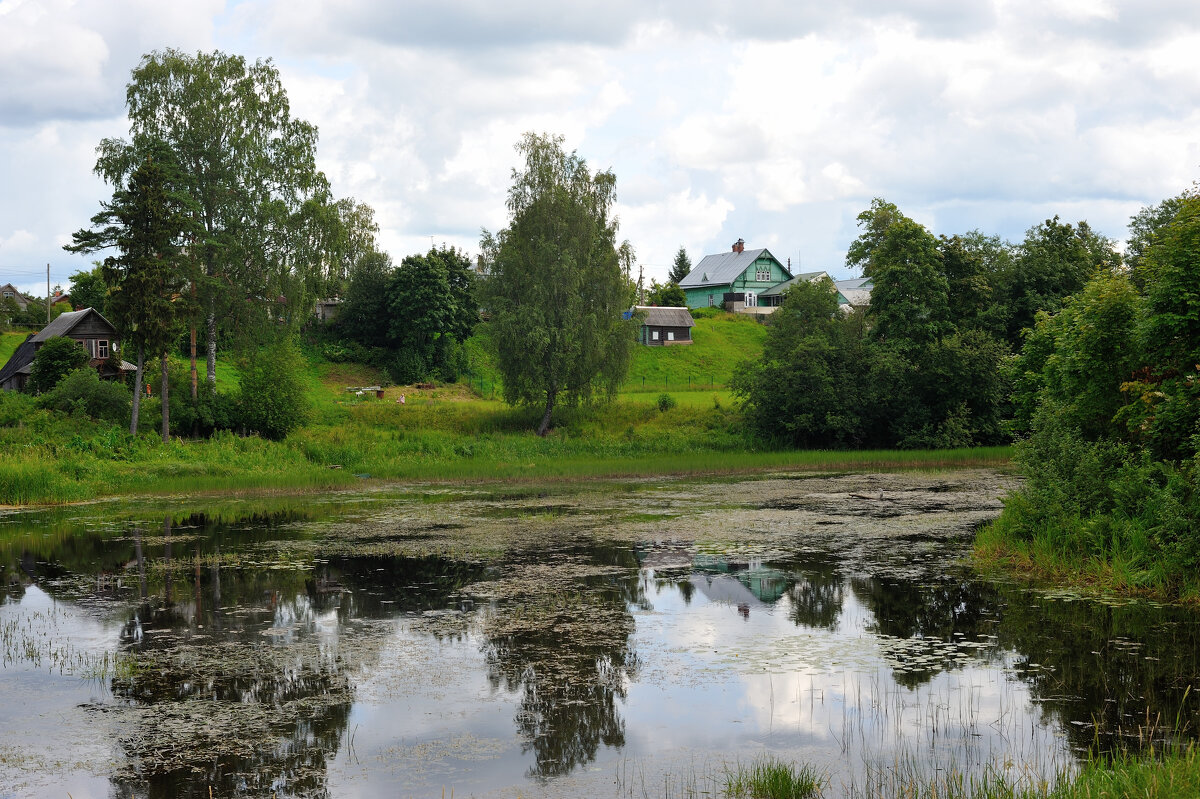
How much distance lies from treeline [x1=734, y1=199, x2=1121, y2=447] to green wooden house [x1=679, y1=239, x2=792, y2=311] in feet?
130

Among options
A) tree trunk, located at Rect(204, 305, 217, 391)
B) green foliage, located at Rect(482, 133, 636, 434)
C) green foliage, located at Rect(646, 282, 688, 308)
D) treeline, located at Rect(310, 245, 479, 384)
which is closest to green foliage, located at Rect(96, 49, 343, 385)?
tree trunk, located at Rect(204, 305, 217, 391)

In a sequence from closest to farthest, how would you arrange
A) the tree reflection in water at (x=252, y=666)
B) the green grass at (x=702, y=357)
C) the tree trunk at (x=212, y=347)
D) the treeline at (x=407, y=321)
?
the tree reflection in water at (x=252, y=666), the tree trunk at (x=212, y=347), the treeline at (x=407, y=321), the green grass at (x=702, y=357)

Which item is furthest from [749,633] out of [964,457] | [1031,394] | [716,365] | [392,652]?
[716,365]

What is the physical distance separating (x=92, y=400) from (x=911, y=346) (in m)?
35.0

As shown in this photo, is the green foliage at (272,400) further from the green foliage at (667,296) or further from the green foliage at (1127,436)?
the green foliage at (667,296)

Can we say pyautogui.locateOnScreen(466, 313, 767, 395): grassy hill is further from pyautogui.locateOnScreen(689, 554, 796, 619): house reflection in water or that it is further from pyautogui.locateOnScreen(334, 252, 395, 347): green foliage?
pyautogui.locateOnScreen(689, 554, 796, 619): house reflection in water

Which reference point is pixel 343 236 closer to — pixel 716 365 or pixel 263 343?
pixel 263 343

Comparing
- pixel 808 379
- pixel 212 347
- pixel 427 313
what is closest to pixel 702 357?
pixel 427 313

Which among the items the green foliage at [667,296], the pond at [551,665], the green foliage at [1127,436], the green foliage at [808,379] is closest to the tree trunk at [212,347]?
the pond at [551,665]

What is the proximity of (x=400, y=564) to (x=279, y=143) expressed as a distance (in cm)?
3026

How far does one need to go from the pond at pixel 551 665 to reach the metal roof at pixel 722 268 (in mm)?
70768

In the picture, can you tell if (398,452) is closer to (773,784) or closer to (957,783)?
(773,784)

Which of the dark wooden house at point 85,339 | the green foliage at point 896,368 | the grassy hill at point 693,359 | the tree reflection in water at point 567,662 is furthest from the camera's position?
the grassy hill at point 693,359

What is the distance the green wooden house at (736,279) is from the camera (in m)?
89.2
